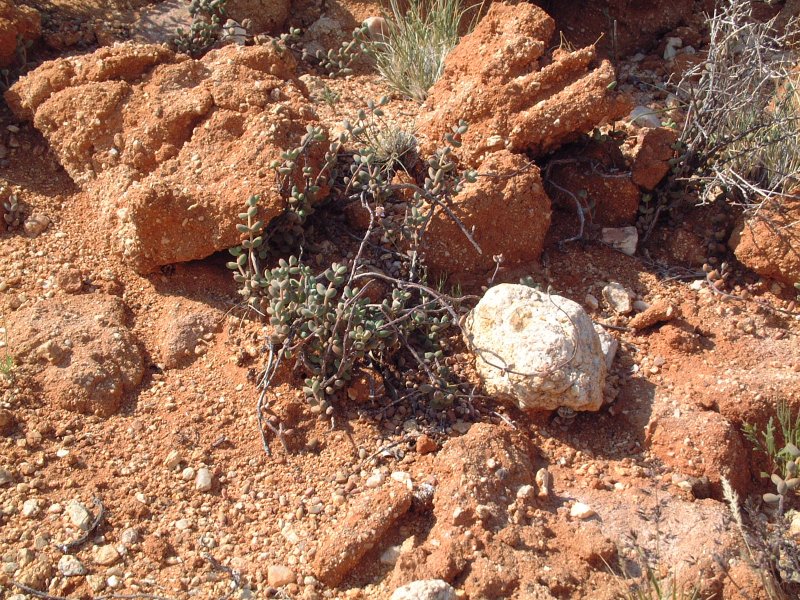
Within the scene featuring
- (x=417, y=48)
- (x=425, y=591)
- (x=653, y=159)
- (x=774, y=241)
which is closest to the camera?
(x=425, y=591)

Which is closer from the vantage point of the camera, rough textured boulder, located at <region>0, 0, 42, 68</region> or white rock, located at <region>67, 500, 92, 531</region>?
white rock, located at <region>67, 500, 92, 531</region>

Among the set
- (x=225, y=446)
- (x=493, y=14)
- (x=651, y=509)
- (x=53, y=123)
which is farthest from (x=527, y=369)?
(x=53, y=123)

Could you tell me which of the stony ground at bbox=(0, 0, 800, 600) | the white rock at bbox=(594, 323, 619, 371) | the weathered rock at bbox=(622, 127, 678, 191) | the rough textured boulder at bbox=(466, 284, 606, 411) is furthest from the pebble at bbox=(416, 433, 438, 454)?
the weathered rock at bbox=(622, 127, 678, 191)

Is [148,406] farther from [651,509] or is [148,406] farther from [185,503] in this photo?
[651,509]

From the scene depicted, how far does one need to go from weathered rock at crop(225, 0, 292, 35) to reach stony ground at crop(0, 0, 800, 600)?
144 cm

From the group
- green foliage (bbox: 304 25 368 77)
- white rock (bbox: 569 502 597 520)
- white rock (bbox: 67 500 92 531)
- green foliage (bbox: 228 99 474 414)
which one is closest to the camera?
white rock (bbox: 67 500 92 531)

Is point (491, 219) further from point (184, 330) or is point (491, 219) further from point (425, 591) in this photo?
point (425, 591)

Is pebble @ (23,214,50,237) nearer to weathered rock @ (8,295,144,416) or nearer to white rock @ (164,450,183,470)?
weathered rock @ (8,295,144,416)

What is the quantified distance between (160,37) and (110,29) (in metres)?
0.25

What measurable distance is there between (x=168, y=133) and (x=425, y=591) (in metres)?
2.08

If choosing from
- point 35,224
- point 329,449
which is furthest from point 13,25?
point 329,449

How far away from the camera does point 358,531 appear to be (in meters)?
2.49

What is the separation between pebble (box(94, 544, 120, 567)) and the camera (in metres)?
2.43

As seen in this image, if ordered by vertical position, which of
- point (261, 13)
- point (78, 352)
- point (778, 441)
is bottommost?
point (778, 441)
